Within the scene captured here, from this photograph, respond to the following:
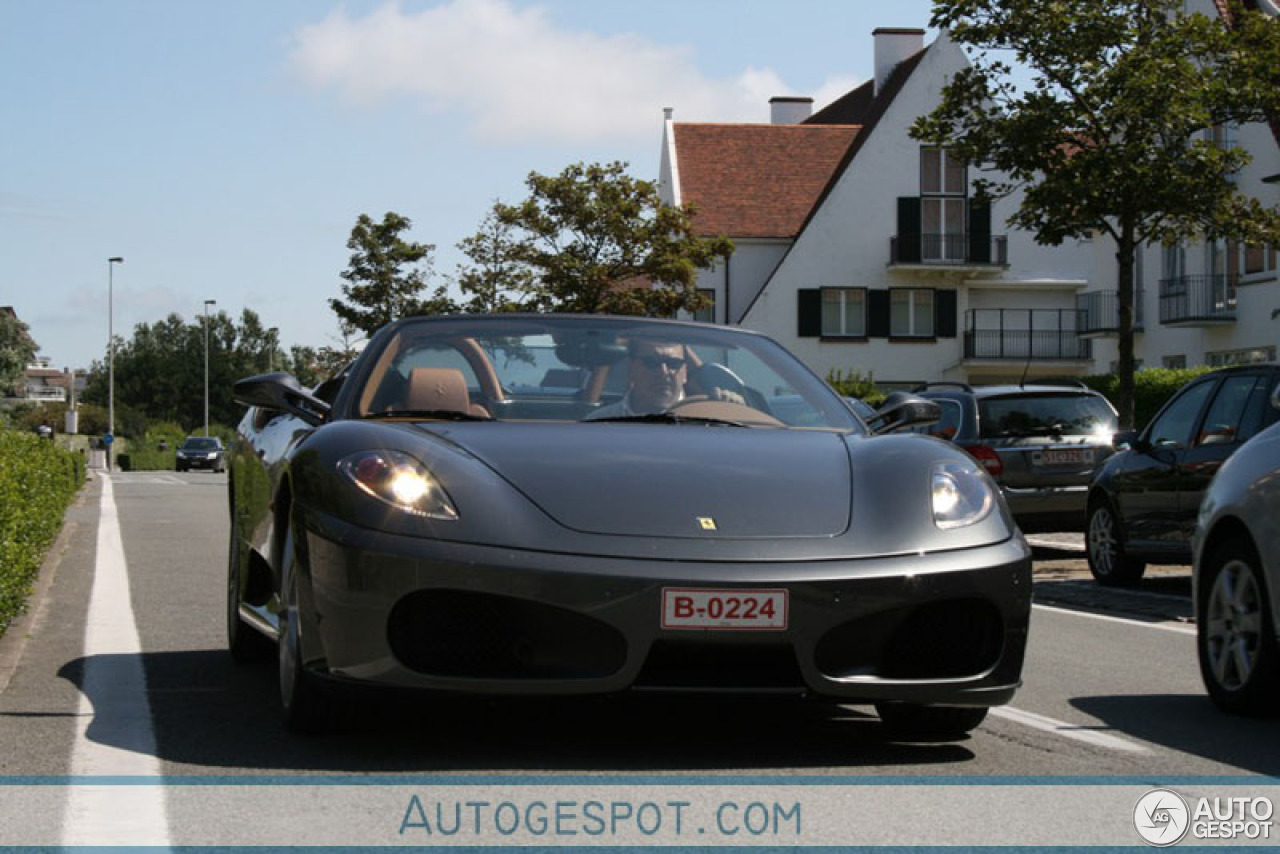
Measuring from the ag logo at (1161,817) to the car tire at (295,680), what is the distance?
7.65 feet

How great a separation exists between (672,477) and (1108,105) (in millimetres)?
15110

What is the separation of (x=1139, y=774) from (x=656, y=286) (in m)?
52.0

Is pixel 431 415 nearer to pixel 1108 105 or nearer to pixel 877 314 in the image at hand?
pixel 1108 105

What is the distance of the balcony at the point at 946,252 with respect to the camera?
2234 inches

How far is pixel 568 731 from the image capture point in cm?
613

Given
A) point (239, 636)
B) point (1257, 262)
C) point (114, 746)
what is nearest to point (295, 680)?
point (114, 746)

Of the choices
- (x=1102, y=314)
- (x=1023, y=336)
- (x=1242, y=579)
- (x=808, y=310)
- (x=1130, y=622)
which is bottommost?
(x=1130, y=622)

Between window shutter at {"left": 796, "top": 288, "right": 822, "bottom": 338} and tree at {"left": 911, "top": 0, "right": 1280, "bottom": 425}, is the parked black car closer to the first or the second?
window shutter at {"left": 796, "top": 288, "right": 822, "bottom": 338}

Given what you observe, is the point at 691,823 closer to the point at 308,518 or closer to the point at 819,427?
the point at 308,518

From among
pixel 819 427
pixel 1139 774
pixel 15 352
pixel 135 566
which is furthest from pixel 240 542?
pixel 15 352

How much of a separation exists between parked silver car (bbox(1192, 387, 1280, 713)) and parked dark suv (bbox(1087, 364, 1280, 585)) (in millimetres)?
4985

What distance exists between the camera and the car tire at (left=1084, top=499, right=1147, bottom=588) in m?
14.2

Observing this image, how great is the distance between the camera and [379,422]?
6273mm

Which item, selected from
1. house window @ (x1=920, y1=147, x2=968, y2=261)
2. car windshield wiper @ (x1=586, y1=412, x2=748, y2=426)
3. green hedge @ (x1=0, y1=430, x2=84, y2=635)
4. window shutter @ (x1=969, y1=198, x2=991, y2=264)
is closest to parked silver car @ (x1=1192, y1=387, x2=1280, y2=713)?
car windshield wiper @ (x1=586, y1=412, x2=748, y2=426)
